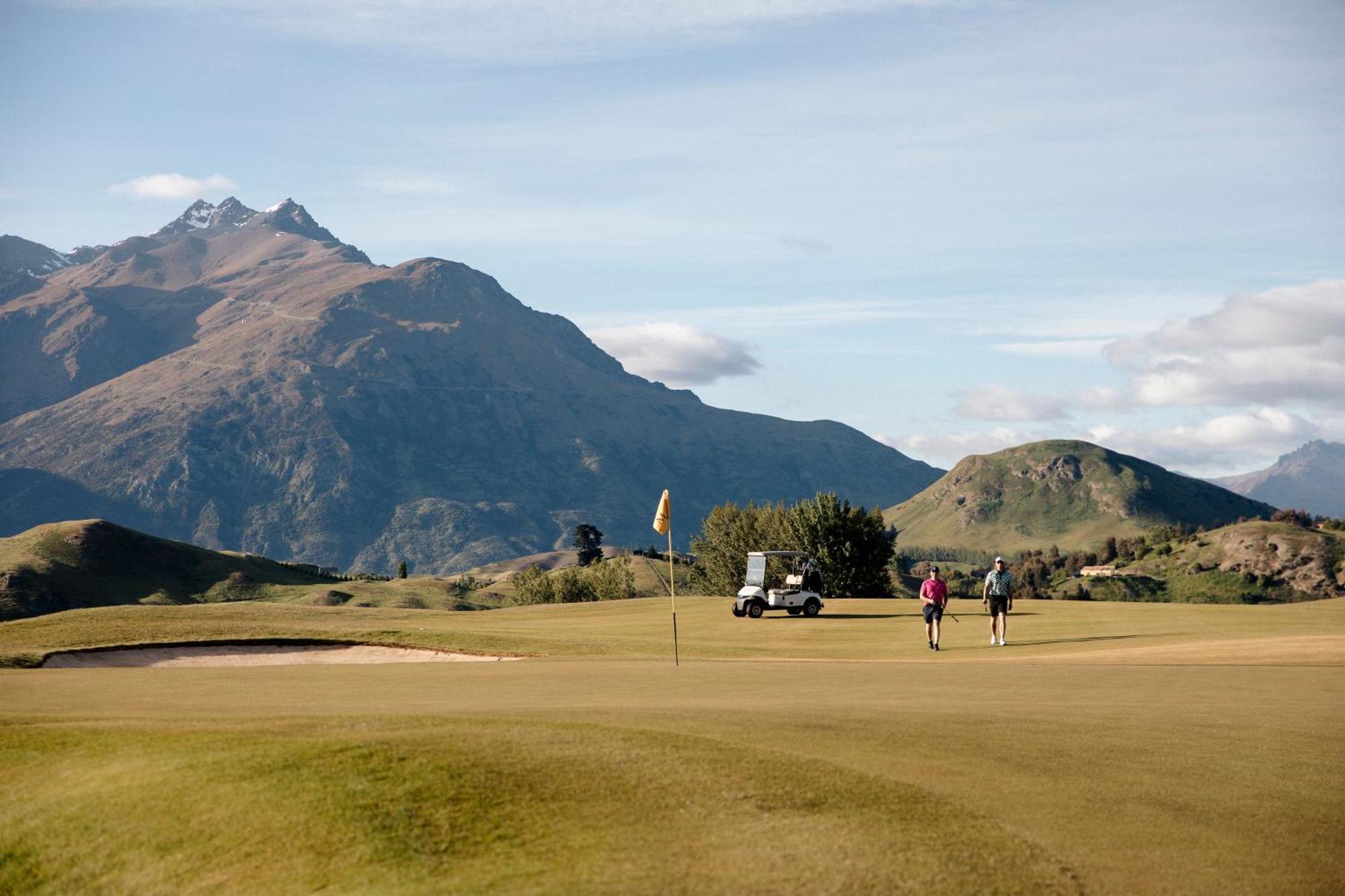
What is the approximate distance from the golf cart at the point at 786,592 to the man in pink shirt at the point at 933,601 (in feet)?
40.7

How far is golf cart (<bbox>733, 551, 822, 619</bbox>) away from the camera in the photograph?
4891cm

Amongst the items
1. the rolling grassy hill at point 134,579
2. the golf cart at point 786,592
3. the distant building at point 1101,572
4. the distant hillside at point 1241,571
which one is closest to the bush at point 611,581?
the rolling grassy hill at point 134,579

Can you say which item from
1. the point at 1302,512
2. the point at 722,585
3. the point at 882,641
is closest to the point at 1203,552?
the point at 1302,512

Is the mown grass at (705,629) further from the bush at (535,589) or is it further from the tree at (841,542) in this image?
the bush at (535,589)

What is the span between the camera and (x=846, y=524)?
270 feet

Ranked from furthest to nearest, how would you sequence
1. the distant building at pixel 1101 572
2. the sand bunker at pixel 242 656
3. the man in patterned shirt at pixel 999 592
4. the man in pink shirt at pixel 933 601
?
1. the distant building at pixel 1101 572
2. the man in patterned shirt at pixel 999 592
3. the man in pink shirt at pixel 933 601
4. the sand bunker at pixel 242 656

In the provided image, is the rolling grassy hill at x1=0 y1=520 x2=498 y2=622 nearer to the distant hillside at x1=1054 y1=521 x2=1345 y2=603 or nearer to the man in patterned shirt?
the man in patterned shirt

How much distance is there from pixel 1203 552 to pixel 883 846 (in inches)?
6870

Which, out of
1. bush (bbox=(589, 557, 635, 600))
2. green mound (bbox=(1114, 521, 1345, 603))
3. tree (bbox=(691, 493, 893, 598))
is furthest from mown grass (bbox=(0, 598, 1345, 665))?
green mound (bbox=(1114, 521, 1345, 603))

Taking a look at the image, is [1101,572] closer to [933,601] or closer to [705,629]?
[705,629]

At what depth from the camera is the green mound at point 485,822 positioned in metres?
9.39

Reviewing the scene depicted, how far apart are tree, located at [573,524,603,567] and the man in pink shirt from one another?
116594mm

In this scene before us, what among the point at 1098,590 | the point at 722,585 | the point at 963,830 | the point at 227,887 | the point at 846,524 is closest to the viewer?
the point at 227,887

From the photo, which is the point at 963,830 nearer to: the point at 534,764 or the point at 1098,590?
the point at 534,764
